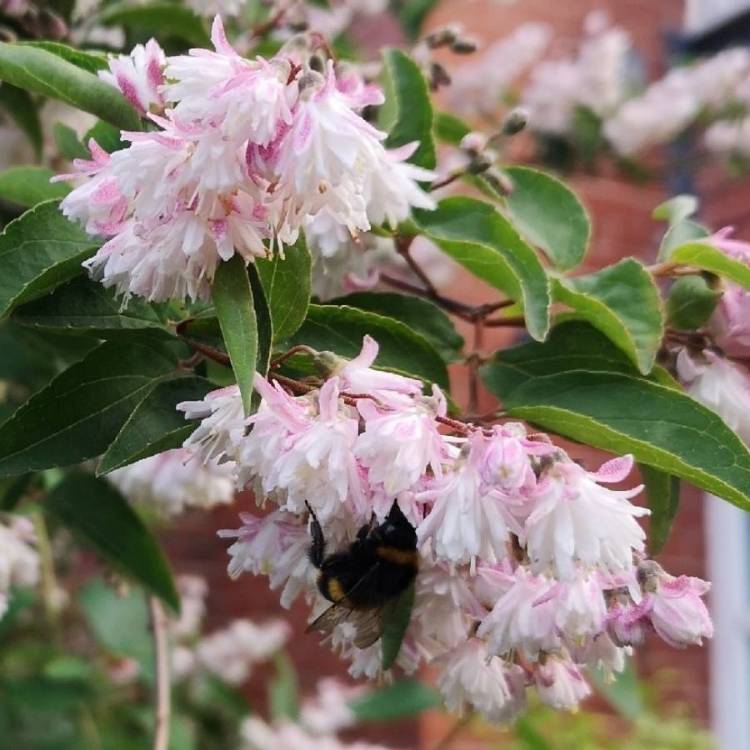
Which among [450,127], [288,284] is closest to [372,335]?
[288,284]

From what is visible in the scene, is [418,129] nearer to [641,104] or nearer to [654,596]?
[654,596]

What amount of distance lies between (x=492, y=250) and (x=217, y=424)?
23cm

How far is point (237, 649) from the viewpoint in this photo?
2.31 m

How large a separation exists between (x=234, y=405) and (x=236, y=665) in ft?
5.89

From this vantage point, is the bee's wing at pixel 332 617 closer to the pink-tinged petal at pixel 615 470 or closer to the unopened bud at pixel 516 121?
the pink-tinged petal at pixel 615 470

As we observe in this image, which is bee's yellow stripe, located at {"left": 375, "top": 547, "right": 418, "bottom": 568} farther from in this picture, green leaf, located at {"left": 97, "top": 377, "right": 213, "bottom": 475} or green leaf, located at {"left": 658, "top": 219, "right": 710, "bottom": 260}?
green leaf, located at {"left": 658, "top": 219, "right": 710, "bottom": 260}

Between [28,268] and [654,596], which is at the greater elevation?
[28,268]

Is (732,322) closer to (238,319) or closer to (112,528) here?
(238,319)

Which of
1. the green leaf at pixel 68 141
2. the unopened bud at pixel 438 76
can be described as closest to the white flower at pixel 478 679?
the green leaf at pixel 68 141

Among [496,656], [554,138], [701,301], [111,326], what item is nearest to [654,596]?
[496,656]

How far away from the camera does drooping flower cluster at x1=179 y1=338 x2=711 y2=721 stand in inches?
21.6

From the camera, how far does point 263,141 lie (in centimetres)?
53

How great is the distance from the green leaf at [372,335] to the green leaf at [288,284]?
0.12 feet

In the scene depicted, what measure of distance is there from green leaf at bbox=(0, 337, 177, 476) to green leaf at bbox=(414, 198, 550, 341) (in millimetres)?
209
